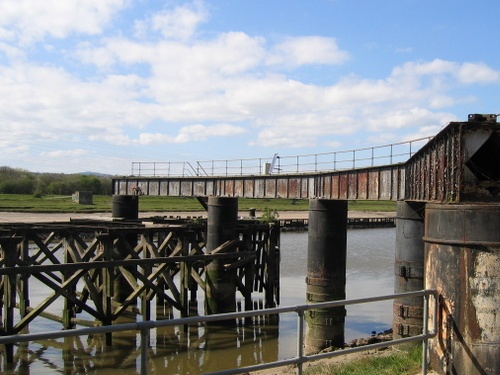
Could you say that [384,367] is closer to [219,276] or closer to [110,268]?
[110,268]

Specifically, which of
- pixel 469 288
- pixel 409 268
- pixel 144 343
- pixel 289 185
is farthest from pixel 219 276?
pixel 144 343

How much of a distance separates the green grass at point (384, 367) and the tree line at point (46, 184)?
89.7 metres

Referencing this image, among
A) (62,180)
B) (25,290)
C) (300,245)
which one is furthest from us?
(62,180)

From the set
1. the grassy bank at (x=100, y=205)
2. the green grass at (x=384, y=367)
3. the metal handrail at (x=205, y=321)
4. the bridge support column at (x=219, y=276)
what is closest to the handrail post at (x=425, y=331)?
the metal handrail at (x=205, y=321)

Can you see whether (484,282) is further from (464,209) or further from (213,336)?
(213,336)

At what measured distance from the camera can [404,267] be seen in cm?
1359

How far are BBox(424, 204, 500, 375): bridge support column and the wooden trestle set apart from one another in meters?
9.69

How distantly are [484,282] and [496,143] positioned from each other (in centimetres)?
167

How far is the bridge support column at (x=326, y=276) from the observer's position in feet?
51.8

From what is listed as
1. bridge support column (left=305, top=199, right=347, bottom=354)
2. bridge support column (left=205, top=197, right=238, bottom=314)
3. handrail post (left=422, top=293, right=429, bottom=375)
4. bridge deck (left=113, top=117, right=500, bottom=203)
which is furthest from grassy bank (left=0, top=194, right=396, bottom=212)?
handrail post (left=422, top=293, right=429, bottom=375)

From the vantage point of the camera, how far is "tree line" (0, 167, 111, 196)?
95375 millimetres

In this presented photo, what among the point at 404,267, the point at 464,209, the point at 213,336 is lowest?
the point at 213,336

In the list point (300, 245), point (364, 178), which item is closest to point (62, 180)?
point (300, 245)

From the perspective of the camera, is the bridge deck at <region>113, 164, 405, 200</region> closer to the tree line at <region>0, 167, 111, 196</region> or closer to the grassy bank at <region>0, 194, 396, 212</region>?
the grassy bank at <region>0, 194, 396, 212</region>
